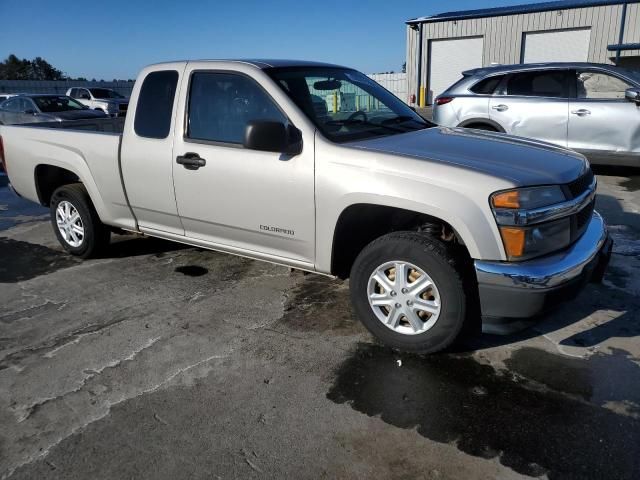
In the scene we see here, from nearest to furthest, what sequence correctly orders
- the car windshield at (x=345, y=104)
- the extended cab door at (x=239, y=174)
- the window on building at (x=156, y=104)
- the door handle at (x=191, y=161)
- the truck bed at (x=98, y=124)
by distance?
the extended cab door at (x=239, y=174) → the car windshield at (x=345, y=104) → the door handle at (x=191, y=161) → the window on building at (x=156, y=104) → the truck bed at (x=98, y=124)

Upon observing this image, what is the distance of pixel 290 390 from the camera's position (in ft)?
9.65

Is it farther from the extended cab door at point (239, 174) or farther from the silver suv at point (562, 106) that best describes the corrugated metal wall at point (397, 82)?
→ the extended cab door at point (239, 174)

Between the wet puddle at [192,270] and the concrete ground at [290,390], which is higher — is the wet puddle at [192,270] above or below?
above

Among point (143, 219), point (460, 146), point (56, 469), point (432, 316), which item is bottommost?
point (56, 469)

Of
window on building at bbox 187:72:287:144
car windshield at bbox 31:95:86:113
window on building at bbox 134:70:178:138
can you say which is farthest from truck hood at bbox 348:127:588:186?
car windshield at bbox 31:95:86:113

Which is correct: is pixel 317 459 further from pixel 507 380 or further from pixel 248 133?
pixel 248 133

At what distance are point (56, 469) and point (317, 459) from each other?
1.20 metres

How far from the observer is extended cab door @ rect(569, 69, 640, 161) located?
7.41m

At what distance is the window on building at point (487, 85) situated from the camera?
8.25 metres

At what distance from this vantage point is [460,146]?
11.2ft

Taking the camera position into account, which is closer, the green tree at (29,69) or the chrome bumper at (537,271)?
the chrome bumper at (537,271)

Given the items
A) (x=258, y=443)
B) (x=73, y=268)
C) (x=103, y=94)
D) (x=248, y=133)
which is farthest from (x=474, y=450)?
(x=103, y=94)

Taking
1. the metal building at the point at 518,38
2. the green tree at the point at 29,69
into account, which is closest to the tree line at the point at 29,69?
the green tree at the point at 29,69

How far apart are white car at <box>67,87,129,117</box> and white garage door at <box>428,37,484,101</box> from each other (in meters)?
14.6
